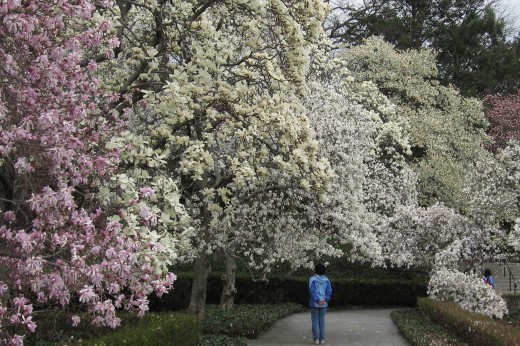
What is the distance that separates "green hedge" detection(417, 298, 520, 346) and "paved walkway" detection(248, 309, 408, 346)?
1057 mm

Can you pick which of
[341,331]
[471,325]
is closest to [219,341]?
[471,325]

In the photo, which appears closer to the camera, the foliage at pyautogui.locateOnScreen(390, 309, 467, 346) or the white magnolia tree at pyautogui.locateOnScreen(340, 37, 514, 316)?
the foliage at pyautogui.locateOnScreen(390, 309, 467, 346)

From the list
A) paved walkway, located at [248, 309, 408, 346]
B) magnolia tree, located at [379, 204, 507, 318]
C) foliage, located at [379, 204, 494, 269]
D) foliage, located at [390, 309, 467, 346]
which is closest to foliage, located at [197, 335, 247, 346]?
paved walkway, located at [248, 309, 408, 346]

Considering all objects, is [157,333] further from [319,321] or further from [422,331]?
[422,331]

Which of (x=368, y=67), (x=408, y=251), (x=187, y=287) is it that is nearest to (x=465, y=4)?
(x=368, y=67)

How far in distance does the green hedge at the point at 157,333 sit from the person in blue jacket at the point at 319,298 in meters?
2.86

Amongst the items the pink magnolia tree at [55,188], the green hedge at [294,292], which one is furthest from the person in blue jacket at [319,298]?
the green hedge at [294,292]

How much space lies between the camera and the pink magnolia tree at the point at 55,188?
5.68 m

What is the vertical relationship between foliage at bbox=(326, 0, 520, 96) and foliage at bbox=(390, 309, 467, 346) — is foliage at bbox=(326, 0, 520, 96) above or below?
above

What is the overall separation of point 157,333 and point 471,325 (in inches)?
241

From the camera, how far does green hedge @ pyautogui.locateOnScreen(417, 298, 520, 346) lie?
10.1 m

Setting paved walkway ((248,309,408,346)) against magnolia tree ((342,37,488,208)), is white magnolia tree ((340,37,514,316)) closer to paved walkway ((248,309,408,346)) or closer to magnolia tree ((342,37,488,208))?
magnolia tree ((342,37,488,208))

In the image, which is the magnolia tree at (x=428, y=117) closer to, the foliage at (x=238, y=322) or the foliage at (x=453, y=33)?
the foliage at (x=453, y=33)

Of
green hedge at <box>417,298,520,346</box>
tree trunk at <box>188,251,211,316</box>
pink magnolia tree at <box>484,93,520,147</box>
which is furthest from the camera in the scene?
pink magnolia tree at <box>484,93,520,147</box>
